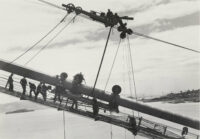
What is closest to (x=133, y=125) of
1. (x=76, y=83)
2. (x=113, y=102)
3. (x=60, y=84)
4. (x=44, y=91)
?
(x=113, y=102)

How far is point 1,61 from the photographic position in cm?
1667

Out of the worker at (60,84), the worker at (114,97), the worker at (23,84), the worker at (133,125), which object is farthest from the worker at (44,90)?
the worker at (133,125)

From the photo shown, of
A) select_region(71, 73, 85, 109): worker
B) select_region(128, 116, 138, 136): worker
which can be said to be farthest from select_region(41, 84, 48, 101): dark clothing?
select_region(128, 116, 138, 136): worker

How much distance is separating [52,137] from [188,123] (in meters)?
82.7

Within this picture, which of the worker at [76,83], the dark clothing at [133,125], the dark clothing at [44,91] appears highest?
the worker at [76,83]

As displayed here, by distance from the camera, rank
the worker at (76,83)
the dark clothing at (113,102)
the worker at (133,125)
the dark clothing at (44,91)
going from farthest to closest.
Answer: the dark clothing at (44,91) < the worker at (133,125) < the worker at (76,83) < the dark clothing at (113,102)

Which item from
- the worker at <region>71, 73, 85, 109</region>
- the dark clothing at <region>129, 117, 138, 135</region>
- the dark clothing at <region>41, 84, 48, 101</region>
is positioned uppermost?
the worker at <region>71, 73, 85, 109</region>

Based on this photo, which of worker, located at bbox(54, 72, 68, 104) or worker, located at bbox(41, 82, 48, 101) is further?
worker, located at bbox(41, 82, 48, 101)

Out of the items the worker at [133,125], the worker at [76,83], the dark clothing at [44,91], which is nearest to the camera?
the worker at [76,83]

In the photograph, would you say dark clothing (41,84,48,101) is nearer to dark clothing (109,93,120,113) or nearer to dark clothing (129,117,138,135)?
dark clothing (109,93,120,113)

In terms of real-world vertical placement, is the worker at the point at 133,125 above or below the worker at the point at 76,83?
below

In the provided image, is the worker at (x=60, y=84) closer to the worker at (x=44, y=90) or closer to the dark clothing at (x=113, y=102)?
the worker at (x=44, y=90)

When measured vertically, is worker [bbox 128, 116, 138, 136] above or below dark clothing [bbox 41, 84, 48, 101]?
below

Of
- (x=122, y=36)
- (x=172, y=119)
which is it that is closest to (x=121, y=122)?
(x=172, y=119)
